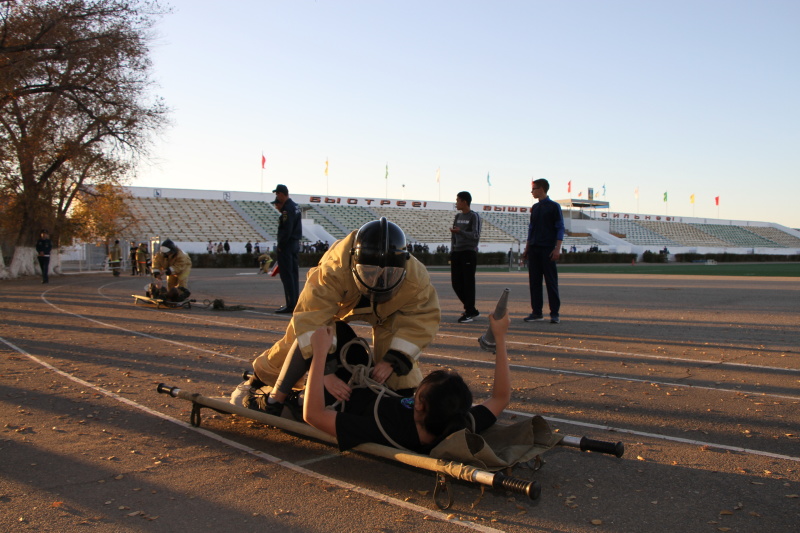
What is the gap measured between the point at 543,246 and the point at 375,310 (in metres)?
7.01

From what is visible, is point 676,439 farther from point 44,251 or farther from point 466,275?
point 44,251

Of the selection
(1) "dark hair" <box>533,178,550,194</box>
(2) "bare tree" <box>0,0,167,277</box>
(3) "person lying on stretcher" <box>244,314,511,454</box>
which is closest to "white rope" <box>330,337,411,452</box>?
(3) "person lying on stretcher" <box>244,314,511,454</box>

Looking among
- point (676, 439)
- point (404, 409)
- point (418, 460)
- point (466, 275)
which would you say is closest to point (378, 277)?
point (404, 409)

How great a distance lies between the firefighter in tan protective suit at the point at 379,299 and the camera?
12.6 feet

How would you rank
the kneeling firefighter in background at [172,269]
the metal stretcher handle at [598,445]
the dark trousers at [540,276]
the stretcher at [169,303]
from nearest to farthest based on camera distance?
the metal stretcher handle at [598,445] → the dark trousers at [540,276] → the stretcher at [169,303] → the kneeling firefighter in background at [172,269]

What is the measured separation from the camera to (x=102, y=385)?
6.02 meters

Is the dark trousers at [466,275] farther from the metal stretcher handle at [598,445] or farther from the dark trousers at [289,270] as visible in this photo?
the metal stretcher handle at [598,445]

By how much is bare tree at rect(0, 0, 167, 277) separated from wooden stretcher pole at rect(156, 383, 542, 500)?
64.9 ft

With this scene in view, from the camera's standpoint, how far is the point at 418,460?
3.09 m

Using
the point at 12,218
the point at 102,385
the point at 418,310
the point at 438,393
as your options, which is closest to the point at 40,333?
the point at 102,385

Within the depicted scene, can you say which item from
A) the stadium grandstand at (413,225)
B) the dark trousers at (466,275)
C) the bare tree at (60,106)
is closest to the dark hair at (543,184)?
the dark trousers at (466,275)

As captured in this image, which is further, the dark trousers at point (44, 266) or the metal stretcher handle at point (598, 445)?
the dark trousers at point (44, 266)

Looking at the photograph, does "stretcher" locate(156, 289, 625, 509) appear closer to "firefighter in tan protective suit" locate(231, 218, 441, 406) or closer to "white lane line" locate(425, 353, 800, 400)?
"firefighter in tan protective suit" locate(231, 218, 441, 406)

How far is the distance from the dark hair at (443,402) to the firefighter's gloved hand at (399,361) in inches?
26.9
